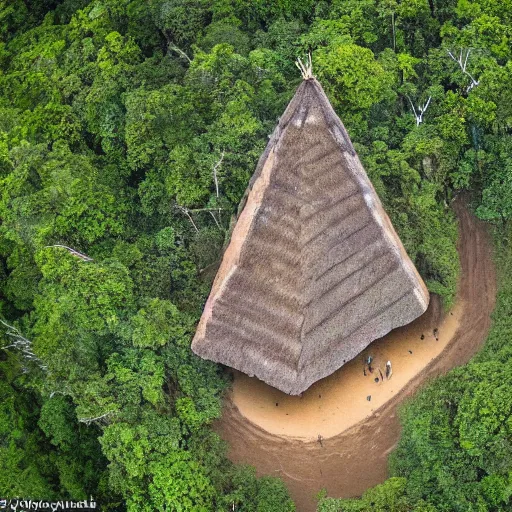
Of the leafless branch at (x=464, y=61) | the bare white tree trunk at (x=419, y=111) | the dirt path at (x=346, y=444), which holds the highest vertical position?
the leafless branch at (x=464, y=61)

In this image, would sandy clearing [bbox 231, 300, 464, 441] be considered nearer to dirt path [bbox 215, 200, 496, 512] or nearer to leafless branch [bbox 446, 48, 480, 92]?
dirt path [bbox 215, 200, 496, 512]

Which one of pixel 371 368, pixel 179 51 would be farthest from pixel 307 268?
pixel 179 51

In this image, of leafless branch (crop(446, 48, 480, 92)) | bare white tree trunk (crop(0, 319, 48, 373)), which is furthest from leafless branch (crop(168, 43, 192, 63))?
bare white tree trunk (crop(0, 319, 48, 373))

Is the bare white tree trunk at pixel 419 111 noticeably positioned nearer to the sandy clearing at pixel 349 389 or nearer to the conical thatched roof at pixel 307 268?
the conical thatched roof at pixel 307 268

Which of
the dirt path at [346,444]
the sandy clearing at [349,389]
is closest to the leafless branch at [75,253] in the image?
the sandy clearing at [349,389]

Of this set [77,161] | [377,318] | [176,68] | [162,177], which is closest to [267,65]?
[176,68]

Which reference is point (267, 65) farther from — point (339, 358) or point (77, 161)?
point (339, 358)
